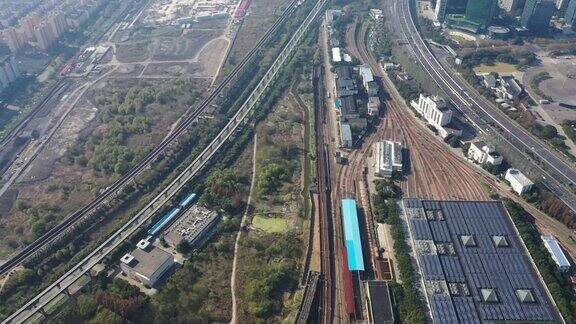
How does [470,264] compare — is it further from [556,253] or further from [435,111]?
[435,111]

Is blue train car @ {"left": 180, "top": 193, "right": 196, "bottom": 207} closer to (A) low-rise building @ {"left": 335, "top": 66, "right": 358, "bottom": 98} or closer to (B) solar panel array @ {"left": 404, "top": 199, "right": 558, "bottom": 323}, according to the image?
(B) solar panel array @ {"left": 404, "top": 199, "right": 558, "bottom": 323}

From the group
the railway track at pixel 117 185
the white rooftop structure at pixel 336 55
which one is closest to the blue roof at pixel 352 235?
the railway track at pixel 117 185

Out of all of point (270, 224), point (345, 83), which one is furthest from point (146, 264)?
point (345, 83)

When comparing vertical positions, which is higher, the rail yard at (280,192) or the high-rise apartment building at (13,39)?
the high-rise apartment building at (13,39)

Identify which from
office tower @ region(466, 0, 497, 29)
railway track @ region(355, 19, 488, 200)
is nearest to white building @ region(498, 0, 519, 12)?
office tower @ region(466, 0, 497, 29)

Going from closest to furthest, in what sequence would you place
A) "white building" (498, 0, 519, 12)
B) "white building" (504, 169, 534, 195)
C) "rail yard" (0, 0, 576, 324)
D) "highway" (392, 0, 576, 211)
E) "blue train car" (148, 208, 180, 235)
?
"rail yard" (0, 0, 576, 324)
"blue train car" (148, 208, 180, 235)
"white building" (504, 169, 534, 195)
"highway" (392, 0, 576, 211)
"white building" (498, 0, 519, 12)

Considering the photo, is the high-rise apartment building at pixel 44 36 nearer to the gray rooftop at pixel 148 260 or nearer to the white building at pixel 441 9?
the gray rooftop at pixel 148 260
